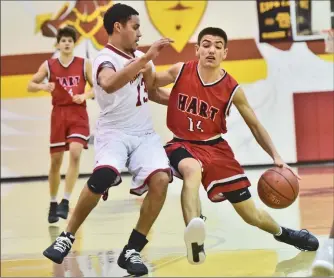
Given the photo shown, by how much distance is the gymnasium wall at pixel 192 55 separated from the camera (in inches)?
448

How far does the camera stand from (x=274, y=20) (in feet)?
37.1

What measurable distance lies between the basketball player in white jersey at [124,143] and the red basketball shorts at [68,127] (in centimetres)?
273

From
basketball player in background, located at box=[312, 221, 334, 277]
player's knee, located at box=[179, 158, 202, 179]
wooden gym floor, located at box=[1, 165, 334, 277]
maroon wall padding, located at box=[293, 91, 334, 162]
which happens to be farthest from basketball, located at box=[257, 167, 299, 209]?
maroon wall padding, located at box=[293, 91, 334, 162]

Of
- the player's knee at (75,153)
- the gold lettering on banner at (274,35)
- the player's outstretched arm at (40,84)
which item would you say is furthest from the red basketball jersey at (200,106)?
the gold lettering on banner at (274,35)

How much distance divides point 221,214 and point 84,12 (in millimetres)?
5610

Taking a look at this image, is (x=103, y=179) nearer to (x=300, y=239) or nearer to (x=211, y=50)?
(x=211, y=50)

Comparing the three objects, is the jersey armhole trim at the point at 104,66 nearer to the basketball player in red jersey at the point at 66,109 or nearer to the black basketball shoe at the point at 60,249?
the black basketball shoe at the point at 60,249

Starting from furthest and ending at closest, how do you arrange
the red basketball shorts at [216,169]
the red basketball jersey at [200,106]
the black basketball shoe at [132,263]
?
the red basketball jersey at [200,106] < the red basketball shorts at [216,169] < the black basketball shoe at [132,263]

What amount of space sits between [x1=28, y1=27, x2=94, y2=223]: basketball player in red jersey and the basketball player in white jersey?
264 cm

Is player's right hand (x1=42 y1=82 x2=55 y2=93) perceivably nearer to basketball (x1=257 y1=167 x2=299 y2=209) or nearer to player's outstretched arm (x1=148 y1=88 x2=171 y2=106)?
player's outstretched arm (x1=148 y1=88 x2=171 y2=106)

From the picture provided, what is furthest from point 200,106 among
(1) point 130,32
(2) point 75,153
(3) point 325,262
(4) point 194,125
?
(2) point 75,153

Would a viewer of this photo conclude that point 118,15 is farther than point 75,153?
No

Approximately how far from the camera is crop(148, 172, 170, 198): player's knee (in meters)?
4.43

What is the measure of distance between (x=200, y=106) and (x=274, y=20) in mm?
6836
